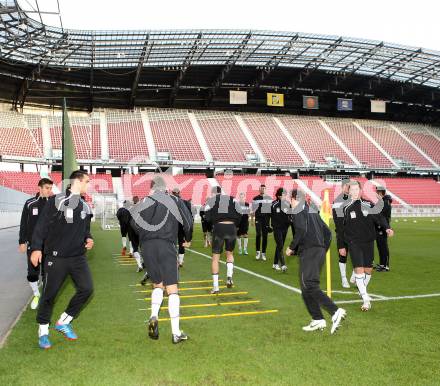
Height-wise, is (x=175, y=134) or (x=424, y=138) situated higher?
(x=175, y=134)

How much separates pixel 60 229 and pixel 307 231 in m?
3.15

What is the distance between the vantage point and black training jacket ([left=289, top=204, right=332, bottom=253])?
5.87 m

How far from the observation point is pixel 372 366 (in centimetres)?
455

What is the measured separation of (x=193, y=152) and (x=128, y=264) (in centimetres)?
3641

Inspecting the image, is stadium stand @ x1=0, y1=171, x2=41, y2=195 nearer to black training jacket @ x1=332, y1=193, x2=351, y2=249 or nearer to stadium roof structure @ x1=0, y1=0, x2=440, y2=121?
stadium roof structure @ x1=0, y1=0, x2=440, y2=121

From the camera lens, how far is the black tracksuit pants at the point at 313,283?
5.69 m

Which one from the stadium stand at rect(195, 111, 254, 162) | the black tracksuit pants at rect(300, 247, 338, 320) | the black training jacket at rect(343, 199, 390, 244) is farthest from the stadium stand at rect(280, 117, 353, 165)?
the black tracksuit pants at rect(300, 247, 338, 320)

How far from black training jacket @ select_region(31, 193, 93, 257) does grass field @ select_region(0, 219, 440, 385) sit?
1183 mm

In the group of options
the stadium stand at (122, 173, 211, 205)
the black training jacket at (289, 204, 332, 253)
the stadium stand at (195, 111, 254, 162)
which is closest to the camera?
the black training jacket at (289, 204, 332, 253)

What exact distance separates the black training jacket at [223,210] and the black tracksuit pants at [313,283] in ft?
9.11

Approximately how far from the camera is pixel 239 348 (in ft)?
17.0

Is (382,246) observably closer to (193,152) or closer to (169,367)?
(169,367)

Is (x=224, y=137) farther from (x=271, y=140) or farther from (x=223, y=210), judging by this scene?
(x=223, y=210)

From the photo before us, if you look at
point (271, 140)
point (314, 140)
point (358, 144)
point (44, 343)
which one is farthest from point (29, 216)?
point (358, 144)
